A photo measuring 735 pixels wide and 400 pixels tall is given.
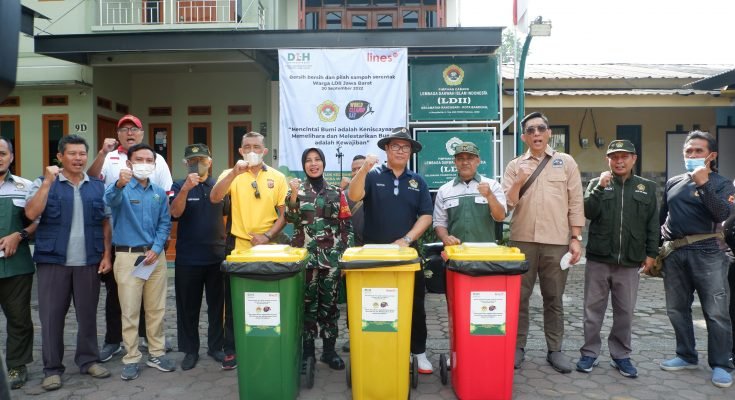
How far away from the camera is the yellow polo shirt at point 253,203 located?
4383 mm

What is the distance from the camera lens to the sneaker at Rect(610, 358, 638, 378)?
14.0ft

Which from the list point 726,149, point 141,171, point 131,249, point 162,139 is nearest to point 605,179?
point 141,171

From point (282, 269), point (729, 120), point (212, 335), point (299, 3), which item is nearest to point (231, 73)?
point (299, 3)

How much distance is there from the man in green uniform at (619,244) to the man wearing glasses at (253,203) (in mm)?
2614

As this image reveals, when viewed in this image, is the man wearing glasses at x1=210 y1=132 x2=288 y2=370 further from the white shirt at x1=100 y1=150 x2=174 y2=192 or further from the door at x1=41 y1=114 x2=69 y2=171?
the door at x1=41 y1=114 x2=69 y2=171

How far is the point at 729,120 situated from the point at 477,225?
10.8 metres

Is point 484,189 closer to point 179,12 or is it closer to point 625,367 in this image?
point 625,367

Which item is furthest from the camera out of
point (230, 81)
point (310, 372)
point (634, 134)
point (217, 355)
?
point (634, 134)

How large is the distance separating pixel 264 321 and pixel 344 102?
5287mm

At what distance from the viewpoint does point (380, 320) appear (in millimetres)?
3617

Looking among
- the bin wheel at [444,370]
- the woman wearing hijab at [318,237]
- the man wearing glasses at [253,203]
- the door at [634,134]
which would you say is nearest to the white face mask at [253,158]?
the man wearing glasses at [253,203]

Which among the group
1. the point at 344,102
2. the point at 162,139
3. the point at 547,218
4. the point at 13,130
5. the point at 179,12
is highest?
the point at 179,12

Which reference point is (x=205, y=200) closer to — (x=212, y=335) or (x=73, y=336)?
(x=212, y=335)

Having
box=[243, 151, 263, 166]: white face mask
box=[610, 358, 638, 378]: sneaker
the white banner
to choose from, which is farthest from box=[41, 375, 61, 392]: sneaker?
the white banner
